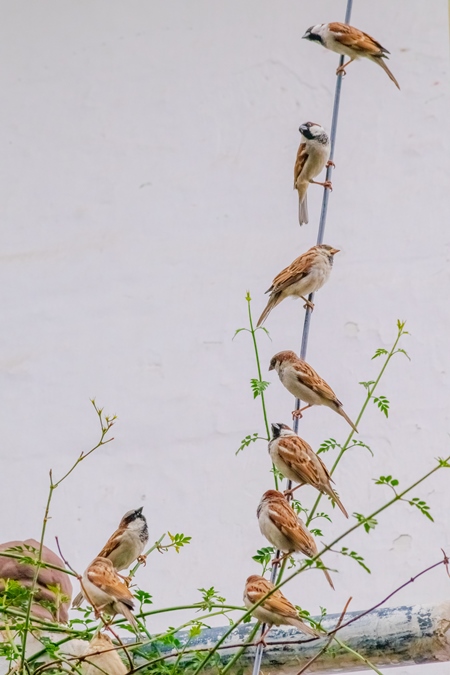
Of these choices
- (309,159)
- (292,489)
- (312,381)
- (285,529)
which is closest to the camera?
(285,529)

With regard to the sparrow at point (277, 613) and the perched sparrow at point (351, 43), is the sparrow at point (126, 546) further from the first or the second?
the perched sparrow at point (351, 43)

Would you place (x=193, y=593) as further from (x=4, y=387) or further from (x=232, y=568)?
(x=4, y=387)

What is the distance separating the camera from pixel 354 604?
7.43 ft

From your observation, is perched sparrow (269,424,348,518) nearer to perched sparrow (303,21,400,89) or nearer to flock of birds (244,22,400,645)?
flock of birds (244,22,400,645)

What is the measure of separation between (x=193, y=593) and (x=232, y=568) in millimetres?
81

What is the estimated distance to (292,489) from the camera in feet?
4.94

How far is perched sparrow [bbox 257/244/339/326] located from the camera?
1.70 meters

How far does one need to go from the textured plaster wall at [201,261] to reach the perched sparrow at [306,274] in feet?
2.33

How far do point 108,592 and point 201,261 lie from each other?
4.40 feet

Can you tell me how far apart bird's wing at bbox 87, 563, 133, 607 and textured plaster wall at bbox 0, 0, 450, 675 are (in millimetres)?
949

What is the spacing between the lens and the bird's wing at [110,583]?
1.33m

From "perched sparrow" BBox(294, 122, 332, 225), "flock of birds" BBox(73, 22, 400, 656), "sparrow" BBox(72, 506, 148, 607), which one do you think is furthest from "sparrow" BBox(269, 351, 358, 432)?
"perched sparrow" BBox(294, 122, 332, 225)

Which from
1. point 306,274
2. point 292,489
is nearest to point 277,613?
point 292,489

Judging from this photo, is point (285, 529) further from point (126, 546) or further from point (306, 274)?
point (306, 274)
